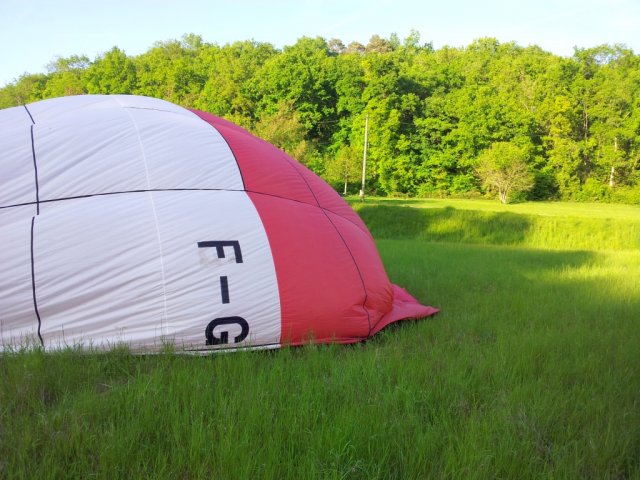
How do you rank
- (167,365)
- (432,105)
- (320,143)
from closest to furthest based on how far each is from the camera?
1. (167,365)
2. (432,105)
3. (320,143)

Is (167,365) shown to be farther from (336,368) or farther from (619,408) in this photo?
(619,408)

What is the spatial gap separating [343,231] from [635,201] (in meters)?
39.1

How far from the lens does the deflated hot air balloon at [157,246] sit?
10.5 ft

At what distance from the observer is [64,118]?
395 centimetres

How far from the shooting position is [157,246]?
3.35 metres

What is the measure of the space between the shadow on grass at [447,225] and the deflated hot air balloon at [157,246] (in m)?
11.3

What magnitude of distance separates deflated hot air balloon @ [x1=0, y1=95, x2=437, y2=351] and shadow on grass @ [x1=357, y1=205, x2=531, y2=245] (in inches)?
446

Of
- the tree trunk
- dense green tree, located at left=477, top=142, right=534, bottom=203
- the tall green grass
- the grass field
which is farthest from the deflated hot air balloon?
the tree trunk

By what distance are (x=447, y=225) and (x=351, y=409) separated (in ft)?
45.2

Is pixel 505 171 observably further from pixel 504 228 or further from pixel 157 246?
pixel 157 246

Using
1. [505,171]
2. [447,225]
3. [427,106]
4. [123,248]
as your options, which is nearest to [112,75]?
[427,106]

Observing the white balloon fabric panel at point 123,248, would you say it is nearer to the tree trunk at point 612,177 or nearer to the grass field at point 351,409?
the grass field at point 351,409

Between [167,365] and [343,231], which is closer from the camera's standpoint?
[167,365]

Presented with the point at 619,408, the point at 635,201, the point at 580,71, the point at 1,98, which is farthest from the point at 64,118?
the point at 1,98
